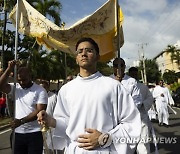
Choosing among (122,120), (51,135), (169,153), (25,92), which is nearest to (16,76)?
(25,92)

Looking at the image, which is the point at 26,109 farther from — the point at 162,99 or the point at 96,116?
the point at 162,99

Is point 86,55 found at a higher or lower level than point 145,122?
higher

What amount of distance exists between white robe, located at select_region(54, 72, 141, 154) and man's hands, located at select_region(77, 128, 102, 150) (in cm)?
4

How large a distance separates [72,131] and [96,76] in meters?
0.47

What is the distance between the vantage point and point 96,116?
2.37 meters

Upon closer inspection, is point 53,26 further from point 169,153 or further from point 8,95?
point 169,153

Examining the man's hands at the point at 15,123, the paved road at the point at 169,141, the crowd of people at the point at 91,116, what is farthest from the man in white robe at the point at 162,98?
the crowd of people at the point at 91,116

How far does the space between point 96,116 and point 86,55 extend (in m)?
0.50

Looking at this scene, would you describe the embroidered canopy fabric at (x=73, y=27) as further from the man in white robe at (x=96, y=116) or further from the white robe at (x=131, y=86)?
the man in white robe at (x=96, y=116)

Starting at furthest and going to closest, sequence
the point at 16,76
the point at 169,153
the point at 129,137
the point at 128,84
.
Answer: the point at 169,153, the point at 128,84, the point at 16,76, the point at 129,137

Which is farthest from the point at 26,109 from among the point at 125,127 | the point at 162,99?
the point at 162,99

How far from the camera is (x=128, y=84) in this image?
479 centimetres

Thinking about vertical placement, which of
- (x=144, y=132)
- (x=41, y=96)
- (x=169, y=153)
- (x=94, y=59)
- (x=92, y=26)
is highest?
(x=92, y=26)

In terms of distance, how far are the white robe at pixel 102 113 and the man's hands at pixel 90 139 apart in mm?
36
